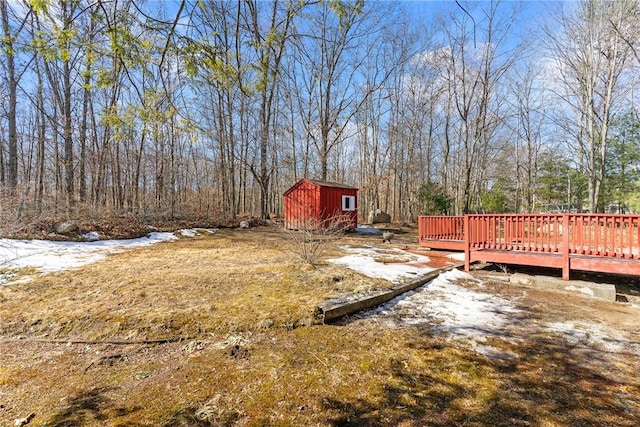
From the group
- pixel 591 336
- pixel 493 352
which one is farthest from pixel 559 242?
pixel 493 352

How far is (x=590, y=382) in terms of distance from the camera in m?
2.42

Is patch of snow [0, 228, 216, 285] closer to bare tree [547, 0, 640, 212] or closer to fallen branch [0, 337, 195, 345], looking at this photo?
fallen branch [0, 337, 195, 345]

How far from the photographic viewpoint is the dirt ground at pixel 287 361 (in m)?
2.04

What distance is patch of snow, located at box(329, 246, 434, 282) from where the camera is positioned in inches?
219

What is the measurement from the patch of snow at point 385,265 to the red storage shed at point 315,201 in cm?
551

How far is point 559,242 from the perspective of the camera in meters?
6.21

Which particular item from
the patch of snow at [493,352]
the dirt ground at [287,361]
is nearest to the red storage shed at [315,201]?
the dirt ground at [287,361]

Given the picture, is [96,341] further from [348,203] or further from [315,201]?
[348,203]

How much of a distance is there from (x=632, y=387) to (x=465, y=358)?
3.98 feet

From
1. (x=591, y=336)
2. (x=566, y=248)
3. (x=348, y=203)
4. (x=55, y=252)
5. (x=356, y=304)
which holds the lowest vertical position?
(x=591, y=336)

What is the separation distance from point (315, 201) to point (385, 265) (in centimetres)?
765

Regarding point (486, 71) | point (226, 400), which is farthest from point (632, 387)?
point (486, 71)

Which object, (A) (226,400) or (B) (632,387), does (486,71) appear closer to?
(B) (632,387)

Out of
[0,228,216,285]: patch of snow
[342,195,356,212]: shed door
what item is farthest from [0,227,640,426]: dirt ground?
[342,195,356,212]: shed door
